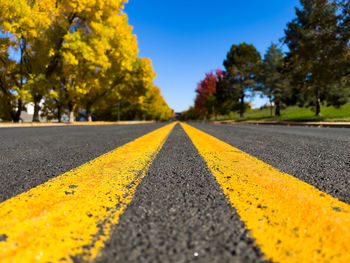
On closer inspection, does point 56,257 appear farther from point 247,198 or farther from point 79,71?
point 79,71

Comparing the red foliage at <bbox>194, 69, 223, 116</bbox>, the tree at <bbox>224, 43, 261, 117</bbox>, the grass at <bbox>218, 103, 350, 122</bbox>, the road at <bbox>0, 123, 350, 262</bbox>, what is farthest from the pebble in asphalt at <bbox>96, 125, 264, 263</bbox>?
the red foliage at <bbox>194, 69, 223, 116</bbox>

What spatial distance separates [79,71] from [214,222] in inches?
725

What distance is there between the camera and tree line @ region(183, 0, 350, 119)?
14406 millimetres

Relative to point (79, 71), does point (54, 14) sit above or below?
above

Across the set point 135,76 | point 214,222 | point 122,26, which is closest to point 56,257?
point 214,222

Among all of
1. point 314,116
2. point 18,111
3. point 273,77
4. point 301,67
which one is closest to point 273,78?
point 273,77

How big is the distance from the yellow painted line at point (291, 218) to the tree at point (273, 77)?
1256 inches

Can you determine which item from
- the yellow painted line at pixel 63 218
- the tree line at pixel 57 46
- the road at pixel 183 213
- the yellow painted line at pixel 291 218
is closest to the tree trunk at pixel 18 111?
the tree line at pixel 57 46

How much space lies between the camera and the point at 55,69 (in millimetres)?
17016

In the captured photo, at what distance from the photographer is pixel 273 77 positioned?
30.8 metres

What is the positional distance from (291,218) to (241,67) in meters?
43.0

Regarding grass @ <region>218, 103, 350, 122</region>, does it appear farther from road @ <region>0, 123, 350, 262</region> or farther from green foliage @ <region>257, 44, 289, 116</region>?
road @ <region>0, 123, 350, 262</region>

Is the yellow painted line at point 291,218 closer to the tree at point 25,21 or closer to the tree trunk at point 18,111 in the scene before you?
the tree at point 25,21

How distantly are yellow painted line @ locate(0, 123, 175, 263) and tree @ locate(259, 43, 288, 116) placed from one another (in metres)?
32.3
